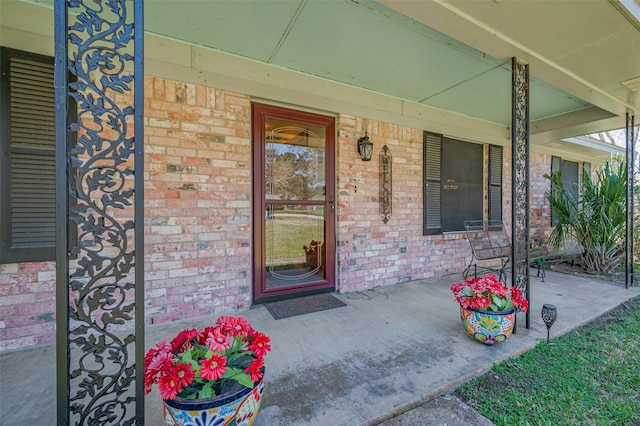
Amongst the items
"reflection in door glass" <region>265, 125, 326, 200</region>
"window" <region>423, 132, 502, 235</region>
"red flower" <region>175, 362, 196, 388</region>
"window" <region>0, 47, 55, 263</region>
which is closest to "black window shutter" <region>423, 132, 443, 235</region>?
"window" <region>423, 132, 502, 235</region>

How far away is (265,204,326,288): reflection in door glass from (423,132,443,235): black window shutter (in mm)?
1709

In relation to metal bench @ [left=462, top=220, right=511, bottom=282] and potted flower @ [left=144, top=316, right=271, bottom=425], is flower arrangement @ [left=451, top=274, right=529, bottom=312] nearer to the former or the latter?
potted flower @ [left=144, top=316, right=271, bottom=425]

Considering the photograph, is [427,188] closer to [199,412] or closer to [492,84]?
[492,84]

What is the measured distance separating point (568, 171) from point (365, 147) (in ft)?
19.7

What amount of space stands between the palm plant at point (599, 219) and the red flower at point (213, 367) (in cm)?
579

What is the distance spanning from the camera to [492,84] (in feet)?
11.2

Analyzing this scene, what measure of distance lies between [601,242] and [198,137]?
6.20 m

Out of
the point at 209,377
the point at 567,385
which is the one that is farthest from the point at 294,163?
A: the point at 567,385

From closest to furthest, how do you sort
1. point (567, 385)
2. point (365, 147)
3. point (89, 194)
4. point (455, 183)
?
point (89, 194) < point (567, 385) < point (365, 147) < point (455, 183)

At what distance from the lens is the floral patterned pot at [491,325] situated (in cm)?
217

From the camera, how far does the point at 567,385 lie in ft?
5.94

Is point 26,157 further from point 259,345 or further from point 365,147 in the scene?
point 365,147

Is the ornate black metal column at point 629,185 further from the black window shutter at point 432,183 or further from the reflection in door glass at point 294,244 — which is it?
the reflection in door glass at point 294,244

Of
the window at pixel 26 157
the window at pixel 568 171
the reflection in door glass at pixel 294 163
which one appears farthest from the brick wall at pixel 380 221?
the window at pixel 568 171
